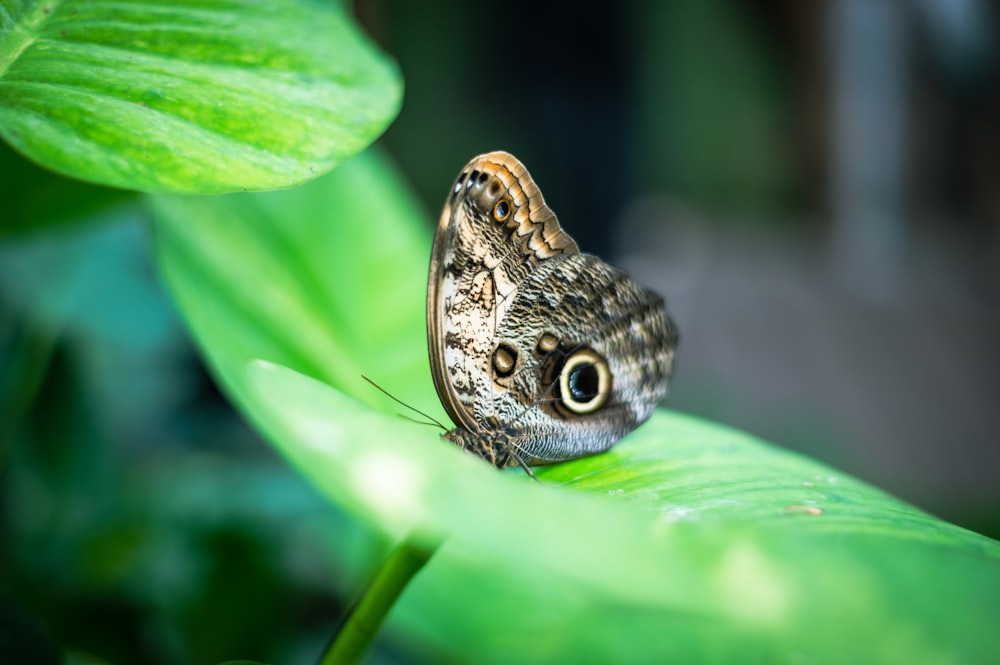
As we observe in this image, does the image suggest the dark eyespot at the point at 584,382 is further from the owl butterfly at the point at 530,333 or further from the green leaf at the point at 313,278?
the green leaf at the point at 313,278

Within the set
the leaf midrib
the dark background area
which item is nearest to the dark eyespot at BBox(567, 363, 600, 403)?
the leaf midrib

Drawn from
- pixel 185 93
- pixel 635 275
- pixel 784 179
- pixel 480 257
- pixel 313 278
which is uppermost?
pixel 185 93

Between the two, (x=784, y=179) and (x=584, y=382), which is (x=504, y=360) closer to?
(x=584, y=382)

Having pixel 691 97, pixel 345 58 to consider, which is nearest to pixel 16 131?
pixel 345 58

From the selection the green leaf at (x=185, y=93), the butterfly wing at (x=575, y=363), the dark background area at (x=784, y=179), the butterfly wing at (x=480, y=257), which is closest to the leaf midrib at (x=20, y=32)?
the green leaf at (x=185, y=93)

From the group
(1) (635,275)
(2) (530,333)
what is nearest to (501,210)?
(2) (530,333)

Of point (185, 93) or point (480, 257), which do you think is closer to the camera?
point (185, 93)

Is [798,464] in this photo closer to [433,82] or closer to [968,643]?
[968,643]
